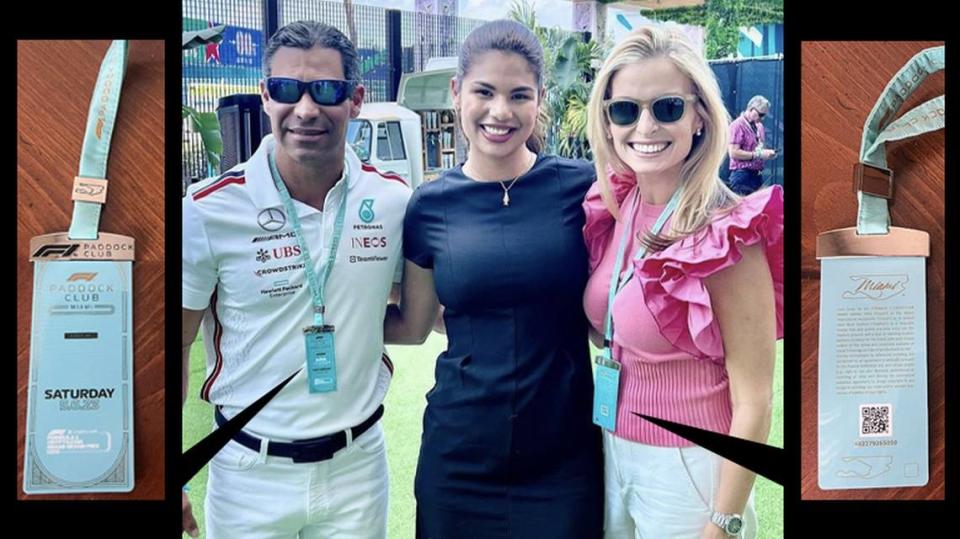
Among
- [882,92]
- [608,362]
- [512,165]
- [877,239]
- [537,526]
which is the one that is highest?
[882,92]

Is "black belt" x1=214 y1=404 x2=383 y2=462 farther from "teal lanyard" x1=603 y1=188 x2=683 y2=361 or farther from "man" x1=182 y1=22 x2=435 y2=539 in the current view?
"teal lanyard" x1=603 y1=188 x2=683 y2=361

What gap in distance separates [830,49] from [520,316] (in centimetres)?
106

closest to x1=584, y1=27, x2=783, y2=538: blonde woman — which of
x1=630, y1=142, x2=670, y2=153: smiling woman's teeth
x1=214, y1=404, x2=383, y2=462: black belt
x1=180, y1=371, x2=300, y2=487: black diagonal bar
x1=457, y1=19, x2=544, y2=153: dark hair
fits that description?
x1=630, y1=142, x2=670, y2=153: smiling woman's teeth

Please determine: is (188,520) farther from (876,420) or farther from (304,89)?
(876,420)

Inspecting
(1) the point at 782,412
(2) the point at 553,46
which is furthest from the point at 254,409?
(1) the point at 782,412

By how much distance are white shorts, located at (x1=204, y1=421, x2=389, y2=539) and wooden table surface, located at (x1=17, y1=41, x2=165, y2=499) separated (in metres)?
0.31

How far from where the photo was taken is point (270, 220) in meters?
2.46

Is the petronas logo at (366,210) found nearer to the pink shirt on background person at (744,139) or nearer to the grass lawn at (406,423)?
the grass lawn at (406,423)

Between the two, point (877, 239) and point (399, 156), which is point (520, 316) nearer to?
point (399, 156)

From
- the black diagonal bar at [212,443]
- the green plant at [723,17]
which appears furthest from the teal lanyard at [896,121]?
the black diagonal bar at [212,443]

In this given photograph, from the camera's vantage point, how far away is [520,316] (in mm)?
2418

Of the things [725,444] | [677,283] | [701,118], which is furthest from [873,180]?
[725,444]

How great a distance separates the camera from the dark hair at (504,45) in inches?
95.1

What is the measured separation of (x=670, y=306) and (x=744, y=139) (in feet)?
1.54
